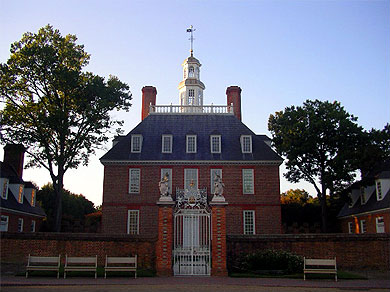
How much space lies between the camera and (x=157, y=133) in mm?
31078

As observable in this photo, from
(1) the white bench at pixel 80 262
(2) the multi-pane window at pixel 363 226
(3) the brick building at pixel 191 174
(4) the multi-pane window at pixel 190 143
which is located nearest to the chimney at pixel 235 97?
(3) the brick building at pixel 191 174

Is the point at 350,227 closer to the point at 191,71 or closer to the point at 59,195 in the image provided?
the point at 191,71

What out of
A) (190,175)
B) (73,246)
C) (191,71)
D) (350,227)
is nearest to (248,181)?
(190,175)

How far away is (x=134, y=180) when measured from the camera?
28.7 m

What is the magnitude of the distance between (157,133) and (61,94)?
791 centimetres

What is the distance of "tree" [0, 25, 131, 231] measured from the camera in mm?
24641

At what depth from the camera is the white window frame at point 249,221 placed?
27.7 meters

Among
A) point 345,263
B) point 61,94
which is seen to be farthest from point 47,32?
point 345,263

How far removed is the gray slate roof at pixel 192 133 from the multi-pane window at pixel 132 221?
3.82 m

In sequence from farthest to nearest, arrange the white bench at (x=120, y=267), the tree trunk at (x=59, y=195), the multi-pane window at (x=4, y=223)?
1. the multi-pane window at (x=4, y=223)
2. the tree trunk at (x=59, y=195)
3. the white bench at (x=120, y=267)

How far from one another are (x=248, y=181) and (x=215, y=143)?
378cm

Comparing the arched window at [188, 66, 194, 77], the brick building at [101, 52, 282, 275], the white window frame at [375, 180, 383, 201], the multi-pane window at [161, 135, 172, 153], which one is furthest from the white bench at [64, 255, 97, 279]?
the arched window at [188, 66, 194, 77]

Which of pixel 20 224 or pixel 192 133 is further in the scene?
pixel 192 133

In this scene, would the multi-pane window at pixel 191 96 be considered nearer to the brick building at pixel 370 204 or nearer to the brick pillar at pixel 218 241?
the brick building at pixel 370 204
